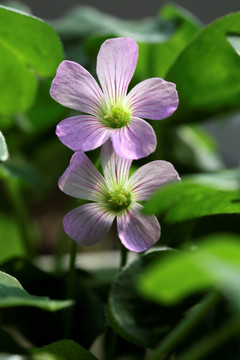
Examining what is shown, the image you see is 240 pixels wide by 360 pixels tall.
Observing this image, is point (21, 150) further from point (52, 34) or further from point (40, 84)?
point (52, 34)

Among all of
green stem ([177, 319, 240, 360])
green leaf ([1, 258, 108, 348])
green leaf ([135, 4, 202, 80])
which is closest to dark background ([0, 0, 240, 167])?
green leaf ([135, 4, 202, 80])

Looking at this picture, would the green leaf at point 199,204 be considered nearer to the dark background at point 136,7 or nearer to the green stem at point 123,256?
the green stem at point 123,256

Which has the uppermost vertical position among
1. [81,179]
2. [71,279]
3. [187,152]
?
[81,179]

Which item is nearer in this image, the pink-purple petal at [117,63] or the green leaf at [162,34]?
the pink-purple petal at [117,63]

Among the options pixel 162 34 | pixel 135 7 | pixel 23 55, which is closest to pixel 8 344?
pixel 23 55

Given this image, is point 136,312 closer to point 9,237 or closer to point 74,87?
point 74,87

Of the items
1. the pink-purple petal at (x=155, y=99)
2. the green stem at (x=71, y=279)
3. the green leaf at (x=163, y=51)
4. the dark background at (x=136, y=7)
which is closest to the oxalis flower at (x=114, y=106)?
the pink-purple petal at (x=155, y=99)

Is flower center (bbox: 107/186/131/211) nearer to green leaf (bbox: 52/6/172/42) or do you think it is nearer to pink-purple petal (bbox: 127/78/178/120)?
pink-purple petal (bbox: 127/78/178/120)
